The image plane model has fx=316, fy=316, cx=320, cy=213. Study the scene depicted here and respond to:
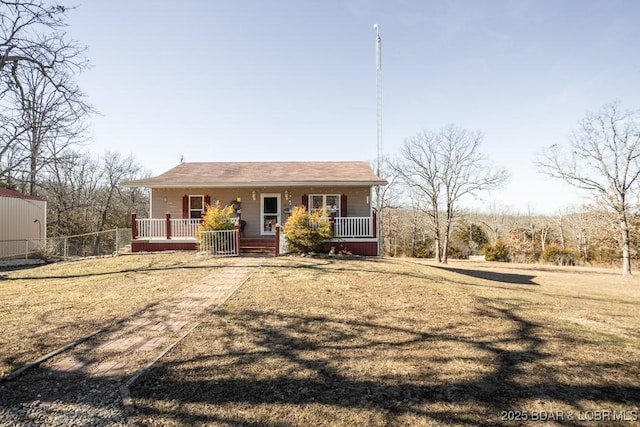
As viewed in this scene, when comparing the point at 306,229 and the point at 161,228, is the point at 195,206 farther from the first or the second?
the point at 306,229

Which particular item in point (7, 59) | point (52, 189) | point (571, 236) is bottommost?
point (571, 236)

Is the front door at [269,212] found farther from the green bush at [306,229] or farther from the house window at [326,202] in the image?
the green bush at [306,229]

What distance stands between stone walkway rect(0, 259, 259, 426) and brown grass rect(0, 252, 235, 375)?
1.53 ft

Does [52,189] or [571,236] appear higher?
[52,189]

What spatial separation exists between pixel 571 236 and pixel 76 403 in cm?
4704

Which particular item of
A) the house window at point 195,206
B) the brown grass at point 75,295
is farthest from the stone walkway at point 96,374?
the house window at point 195,206

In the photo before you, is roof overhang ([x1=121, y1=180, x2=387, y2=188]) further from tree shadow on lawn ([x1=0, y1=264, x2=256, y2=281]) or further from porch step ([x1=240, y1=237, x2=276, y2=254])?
tree shadow on lawn ([x1=0, y1=264, x2=256, y2=281])

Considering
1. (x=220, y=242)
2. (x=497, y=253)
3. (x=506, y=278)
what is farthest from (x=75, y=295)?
(x=497, y=253)

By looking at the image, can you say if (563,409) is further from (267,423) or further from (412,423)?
(267,423)

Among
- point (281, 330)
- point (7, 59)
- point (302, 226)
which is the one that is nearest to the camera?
point (281, 330)

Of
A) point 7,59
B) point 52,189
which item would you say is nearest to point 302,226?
point 7,59

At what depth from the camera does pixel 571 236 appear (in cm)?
3741

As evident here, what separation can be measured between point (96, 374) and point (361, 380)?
10.0ft

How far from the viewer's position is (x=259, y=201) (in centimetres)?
1512
